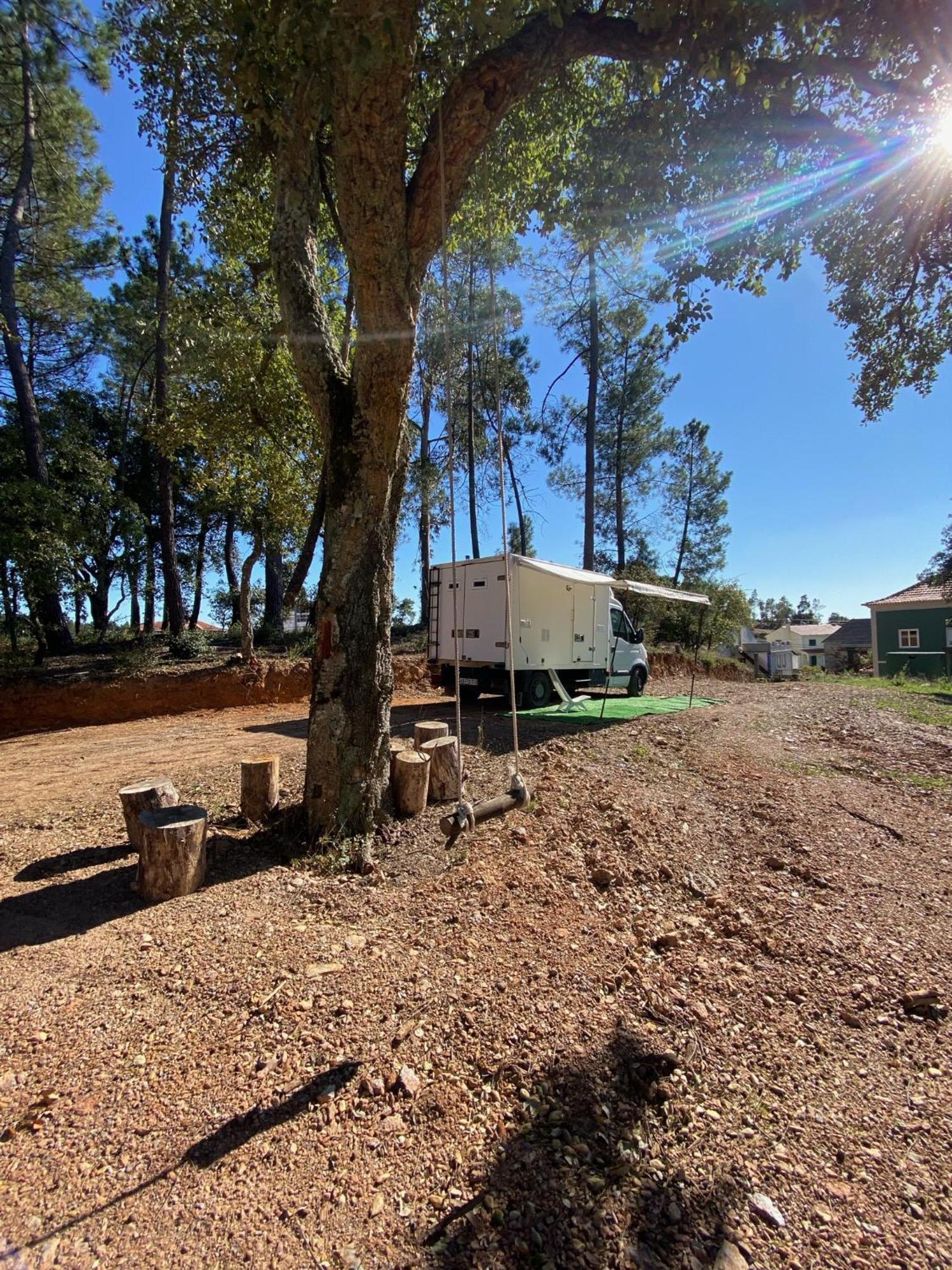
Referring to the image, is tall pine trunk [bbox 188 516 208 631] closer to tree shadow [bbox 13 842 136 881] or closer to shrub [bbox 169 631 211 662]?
shrub [bbox 169 631 211 662]

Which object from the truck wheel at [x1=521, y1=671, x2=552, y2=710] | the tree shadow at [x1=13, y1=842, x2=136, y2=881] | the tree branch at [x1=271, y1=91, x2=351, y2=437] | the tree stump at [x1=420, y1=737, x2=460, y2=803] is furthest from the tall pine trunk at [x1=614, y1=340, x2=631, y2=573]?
the tree shadow at [x1=13, y1=842, x2=136, y2=881]

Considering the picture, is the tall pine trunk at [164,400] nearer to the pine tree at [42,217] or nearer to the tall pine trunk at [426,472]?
the pine tree at [42,217]

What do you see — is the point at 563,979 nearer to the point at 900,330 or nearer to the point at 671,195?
the point at 671,195

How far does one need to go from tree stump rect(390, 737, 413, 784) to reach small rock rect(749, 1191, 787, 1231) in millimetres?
2925

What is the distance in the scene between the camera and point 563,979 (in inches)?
105

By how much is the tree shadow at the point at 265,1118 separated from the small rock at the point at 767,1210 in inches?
53.1

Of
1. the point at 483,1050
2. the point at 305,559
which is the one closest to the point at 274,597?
the point at 305,559

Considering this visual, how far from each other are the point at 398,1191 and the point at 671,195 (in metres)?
6.90

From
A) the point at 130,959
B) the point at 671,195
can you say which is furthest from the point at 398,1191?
the point at 671,195

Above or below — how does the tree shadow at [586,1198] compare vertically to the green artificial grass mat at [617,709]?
below

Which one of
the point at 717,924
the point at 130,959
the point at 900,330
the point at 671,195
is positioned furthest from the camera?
the point at 900,330

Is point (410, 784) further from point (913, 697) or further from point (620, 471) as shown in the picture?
point (620, 471)

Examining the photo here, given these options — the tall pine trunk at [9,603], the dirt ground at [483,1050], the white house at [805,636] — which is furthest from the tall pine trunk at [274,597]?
the white house at [805,636]

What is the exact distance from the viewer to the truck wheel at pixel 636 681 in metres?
12.4
